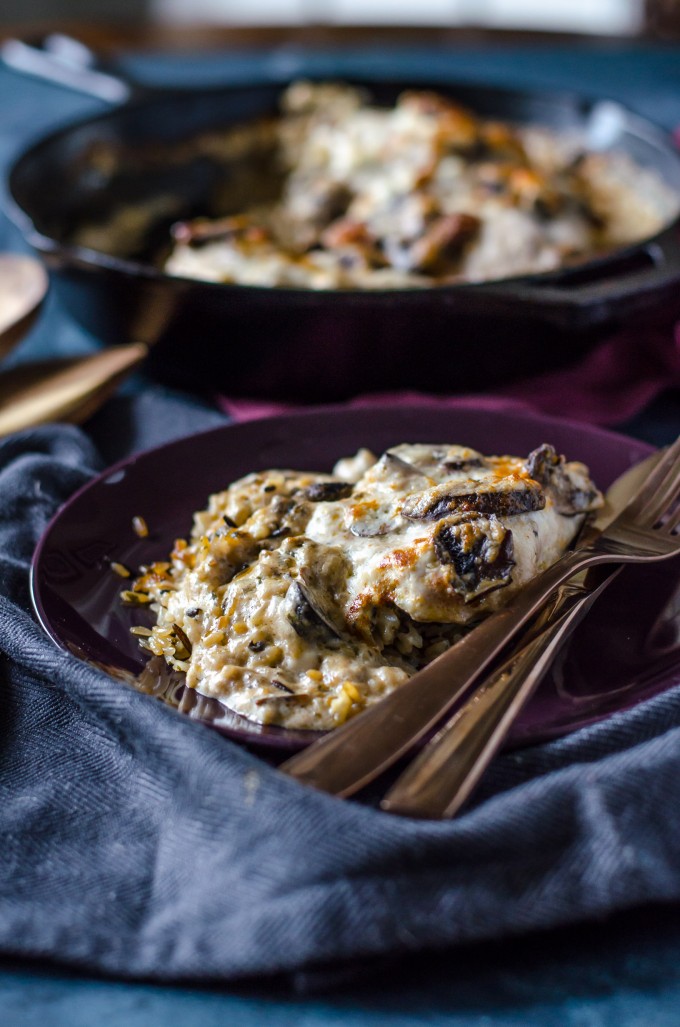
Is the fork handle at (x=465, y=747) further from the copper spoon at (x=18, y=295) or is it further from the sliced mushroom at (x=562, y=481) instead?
the copper spoon at (x=18, y=295)

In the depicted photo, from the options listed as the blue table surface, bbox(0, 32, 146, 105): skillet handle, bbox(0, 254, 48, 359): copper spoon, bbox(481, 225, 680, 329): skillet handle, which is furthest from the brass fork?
bbox(0, 32, 146, 105): skillet handle

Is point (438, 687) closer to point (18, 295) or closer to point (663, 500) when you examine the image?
point (663, 500)

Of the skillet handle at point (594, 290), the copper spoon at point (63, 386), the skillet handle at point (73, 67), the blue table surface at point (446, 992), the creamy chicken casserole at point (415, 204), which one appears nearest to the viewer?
the blue table surface at point (446, 992)

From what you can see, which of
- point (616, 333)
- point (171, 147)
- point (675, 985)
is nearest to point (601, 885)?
point (675, 985)

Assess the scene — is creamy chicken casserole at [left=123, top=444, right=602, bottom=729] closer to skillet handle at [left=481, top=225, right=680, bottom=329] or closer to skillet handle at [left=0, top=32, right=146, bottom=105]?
skillet handle at [left=481, top=225, right=680, bottom=329]

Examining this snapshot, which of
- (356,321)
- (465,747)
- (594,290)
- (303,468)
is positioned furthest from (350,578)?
(594,290)

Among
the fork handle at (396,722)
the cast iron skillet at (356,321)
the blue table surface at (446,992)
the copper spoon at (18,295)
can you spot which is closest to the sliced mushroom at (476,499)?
the fork handle at (396,722)

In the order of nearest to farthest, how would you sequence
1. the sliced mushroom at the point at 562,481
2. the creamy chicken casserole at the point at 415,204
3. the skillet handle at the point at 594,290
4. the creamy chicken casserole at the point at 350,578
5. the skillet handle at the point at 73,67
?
1. the creamy chicken casserole at the point at 350,578
2. the sliced mushroom at the point at 562,481
3. the skillet handle at the point at 594,290
4. the creamy chicken casserole at the point at 415,204
5. the skillet handle at the point at 73,67
